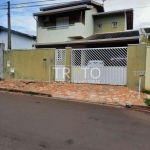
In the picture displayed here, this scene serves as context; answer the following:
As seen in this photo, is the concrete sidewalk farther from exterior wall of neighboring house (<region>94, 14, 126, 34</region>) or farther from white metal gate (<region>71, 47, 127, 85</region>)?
exterior wall of neighboring house (<region>94, 14, 126, 34</region>)

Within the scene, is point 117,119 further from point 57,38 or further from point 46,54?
point 57,38

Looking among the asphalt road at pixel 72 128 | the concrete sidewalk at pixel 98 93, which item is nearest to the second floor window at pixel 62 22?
the concrete sidewalk at pixel 98 93

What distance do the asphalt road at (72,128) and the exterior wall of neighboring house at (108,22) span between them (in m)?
13.3

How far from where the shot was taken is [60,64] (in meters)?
10.8

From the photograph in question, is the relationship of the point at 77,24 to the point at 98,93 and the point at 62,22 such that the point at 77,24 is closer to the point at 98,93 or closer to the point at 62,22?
the point at 62,22

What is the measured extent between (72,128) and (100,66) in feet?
19.7

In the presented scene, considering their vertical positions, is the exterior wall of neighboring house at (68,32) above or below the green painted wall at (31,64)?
above

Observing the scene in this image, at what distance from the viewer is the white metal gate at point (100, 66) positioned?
9445mm

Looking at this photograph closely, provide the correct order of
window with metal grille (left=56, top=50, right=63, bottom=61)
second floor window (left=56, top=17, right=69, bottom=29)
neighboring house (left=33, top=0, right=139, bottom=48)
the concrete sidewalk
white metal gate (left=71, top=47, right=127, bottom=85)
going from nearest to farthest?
1. the concrete sidewalk
2. white metal gate (left=71, top=47, right=127, bottom=85)
3. window with metal grille (left=56, top=50, right=63, bottom=61)
4. neighboring house (left=33, top=0, right=139, bottom=48)
5. second floor window (left=56, top=17, right=69, bottom=29)

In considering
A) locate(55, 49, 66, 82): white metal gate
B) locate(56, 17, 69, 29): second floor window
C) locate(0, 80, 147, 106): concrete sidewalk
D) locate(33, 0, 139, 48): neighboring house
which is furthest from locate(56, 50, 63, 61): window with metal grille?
locate(56, 17, 69, 29): second floor window

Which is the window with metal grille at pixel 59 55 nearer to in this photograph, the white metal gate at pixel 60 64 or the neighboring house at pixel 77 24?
the white metal gate at pixel 60 64

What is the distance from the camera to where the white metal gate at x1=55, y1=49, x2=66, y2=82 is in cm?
1072

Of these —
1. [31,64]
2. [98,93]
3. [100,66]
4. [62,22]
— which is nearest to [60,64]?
[31,64]

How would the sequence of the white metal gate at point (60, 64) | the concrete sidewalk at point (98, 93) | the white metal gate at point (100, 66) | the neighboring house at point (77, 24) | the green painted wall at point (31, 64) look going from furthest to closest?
the neighboring house at point (77, 24), the green painted wall at point (31, 64), the white metal gate at point (60, 64), the white metal gate at point (100, 66), the concrete sidewalk at point (98, 93)
